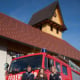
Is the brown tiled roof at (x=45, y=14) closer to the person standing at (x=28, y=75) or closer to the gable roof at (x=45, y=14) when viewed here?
the gable roof at (x=45, y=14)

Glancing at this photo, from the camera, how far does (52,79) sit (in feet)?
24.2

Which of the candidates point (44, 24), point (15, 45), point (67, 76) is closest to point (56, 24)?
point (44, 24)

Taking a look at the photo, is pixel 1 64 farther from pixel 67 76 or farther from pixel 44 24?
pixel 44 24

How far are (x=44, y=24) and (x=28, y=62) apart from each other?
21.5 meters

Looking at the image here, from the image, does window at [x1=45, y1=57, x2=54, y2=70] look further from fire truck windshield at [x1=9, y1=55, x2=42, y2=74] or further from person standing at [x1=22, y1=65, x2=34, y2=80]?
person standing at [x1=22, y1=65, x2=34, y2=80]

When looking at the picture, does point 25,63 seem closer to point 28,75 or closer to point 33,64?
point 33,64

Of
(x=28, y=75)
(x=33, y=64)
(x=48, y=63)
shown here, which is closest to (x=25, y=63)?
(x=33, y=64)

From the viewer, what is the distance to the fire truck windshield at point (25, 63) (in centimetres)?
763

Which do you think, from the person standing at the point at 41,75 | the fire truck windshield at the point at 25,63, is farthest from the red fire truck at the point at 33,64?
the person standing at the point at 41,75

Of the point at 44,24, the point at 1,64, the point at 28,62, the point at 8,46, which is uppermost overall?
the point at 44,24

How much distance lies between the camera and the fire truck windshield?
300 inches

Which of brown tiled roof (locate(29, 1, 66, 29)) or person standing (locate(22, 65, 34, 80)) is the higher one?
brown tiled roof (locate(29, 1, 66, 29))

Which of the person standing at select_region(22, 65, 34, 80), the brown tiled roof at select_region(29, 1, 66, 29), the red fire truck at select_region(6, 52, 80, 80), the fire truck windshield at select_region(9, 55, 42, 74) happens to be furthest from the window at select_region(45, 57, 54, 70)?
the brown tiled roof at select_region(29, 1, 66, 29)

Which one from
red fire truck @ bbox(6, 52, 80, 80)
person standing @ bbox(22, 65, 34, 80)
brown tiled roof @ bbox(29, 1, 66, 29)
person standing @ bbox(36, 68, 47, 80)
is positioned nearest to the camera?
person standing @ bbox(36, 68, 47, 80)
